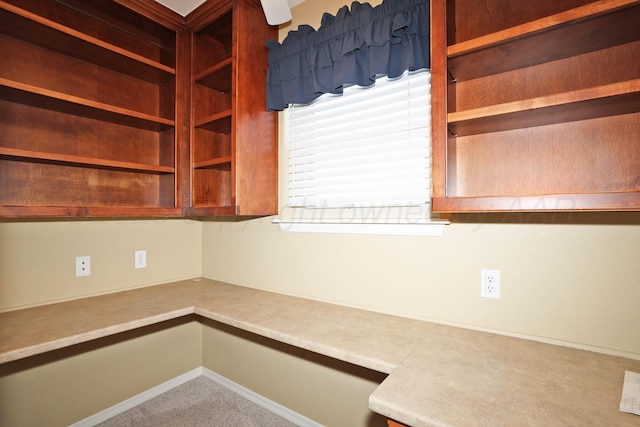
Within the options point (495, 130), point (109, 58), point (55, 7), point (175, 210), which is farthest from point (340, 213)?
point (55, 7)

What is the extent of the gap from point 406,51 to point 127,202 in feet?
5.92

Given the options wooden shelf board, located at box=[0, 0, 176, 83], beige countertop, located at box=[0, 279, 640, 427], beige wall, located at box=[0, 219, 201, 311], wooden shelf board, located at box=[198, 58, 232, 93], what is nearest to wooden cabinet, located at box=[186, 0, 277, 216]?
wooden shelf board, located at box=[198, 58, 232, 93]

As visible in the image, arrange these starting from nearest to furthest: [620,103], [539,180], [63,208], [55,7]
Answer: [620,103] → [539,180] → [63,208] → [55,7]

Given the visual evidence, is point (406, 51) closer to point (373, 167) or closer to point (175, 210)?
point (373, 167)

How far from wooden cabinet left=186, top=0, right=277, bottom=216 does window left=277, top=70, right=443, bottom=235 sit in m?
0.16

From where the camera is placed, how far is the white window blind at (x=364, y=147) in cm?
153

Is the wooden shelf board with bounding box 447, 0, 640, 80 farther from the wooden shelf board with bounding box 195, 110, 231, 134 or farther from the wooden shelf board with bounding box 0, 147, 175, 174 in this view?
the wooden shelf board with bounding box 0, 147, 175, 174

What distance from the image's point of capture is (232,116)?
→ 1.82 metres

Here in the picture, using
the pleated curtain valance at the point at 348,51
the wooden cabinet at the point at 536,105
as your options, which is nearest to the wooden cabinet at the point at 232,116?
the pleated curtain valance at the point at 348,51

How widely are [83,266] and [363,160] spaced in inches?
67.0

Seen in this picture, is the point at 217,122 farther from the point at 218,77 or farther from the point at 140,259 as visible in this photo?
the point at 140,259

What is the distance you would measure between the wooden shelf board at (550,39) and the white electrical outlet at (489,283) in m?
0.79

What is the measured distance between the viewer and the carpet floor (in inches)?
74.9

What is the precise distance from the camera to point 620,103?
1025 millimetres
